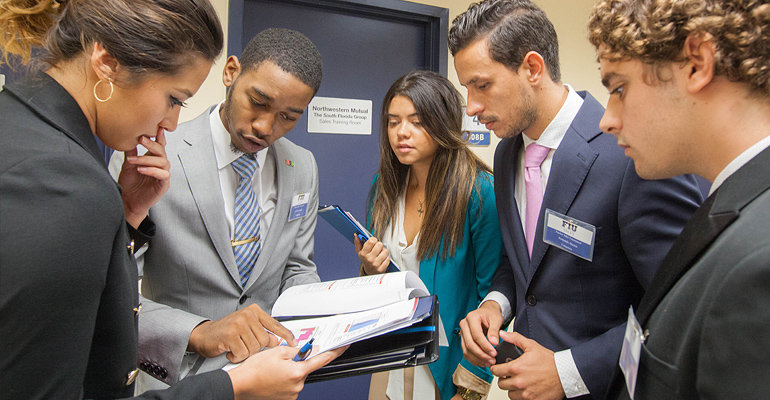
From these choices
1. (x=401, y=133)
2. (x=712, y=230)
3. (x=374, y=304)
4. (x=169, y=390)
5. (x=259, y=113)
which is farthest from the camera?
(x=401, y=133)

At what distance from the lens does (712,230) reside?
64 centimetres

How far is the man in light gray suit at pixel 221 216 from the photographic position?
115 cm

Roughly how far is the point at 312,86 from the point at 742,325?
1.24m

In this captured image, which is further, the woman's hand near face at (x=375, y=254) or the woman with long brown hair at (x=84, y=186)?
the woman's hand near face at (x=375, y=254)

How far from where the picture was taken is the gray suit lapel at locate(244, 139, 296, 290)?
137 cm

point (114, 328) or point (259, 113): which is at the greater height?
point (259, 113)

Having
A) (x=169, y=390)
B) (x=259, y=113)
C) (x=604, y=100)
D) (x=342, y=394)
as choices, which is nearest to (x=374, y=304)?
(x=169, y=390)

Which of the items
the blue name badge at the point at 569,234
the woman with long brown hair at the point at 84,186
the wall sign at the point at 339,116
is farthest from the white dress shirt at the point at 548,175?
the wall sign at the point at 339,116

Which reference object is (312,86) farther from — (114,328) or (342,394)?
(342,394)

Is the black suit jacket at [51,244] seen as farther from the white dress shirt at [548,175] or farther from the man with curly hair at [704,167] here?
the white dress shirt at [548,175]

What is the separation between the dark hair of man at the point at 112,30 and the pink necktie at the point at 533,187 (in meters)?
0.99

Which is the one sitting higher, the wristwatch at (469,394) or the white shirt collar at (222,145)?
the white shirt collar at (222,145)

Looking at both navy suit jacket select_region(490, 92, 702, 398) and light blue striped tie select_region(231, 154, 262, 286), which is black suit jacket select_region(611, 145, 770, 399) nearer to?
navy suit jacket select_region(490, 92, 702, 398)

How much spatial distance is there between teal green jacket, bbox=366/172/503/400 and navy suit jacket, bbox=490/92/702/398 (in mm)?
338
